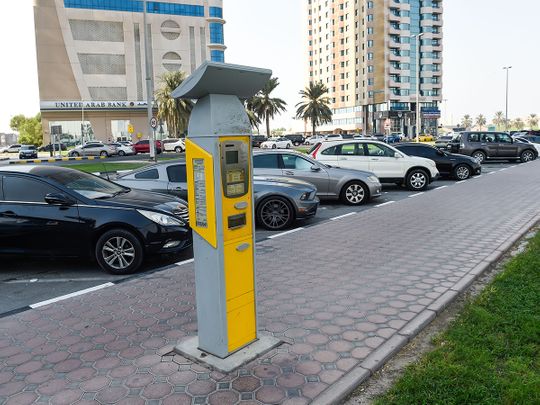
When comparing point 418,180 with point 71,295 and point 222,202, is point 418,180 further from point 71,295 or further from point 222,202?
point 222,202

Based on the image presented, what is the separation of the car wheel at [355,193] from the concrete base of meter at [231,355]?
8480 mm

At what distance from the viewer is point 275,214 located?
31.3 ft

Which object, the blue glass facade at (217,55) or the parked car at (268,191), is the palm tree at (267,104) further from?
the parked car at (268,191)

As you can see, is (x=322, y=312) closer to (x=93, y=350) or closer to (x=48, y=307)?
(x=93, y=350)

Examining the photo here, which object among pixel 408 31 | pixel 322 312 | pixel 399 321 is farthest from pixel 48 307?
pixel 408 31

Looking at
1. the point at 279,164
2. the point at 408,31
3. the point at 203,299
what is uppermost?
the point at 408,31

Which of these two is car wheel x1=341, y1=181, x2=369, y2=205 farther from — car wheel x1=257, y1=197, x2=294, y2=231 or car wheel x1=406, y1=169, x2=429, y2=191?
car wheel x1=406, y1=169, x2=429, y2=191

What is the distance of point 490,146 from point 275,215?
18594mm

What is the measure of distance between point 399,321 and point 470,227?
502 centimetres

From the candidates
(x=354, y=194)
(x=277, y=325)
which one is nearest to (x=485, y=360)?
(x=277, y=325)

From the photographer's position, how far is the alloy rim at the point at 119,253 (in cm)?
650

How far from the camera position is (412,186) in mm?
15141

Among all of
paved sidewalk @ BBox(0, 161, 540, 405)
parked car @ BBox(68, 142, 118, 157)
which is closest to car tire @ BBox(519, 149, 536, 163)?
paved sidewalk @ BBox(0, 161, 540, 405)

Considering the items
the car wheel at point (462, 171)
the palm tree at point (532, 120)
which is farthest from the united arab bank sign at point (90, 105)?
the palm tree at point (532, 120)
